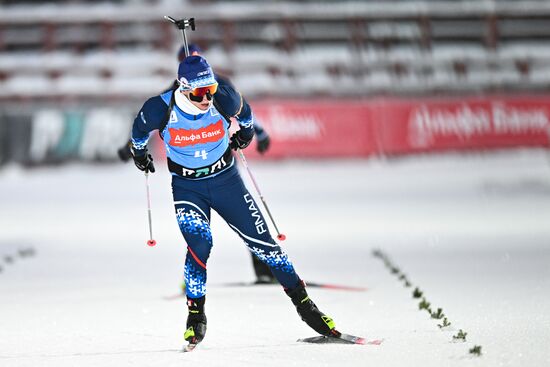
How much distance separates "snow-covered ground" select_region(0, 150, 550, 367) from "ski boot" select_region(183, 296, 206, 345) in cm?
14

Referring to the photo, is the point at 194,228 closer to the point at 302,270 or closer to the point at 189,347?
the point at 189,347

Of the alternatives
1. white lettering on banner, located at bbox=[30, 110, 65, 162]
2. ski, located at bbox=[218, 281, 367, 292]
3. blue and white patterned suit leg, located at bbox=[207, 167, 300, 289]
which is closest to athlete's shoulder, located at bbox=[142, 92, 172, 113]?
blue and white patterned suit leg, located at bbox=[207, 167, 300, 289]

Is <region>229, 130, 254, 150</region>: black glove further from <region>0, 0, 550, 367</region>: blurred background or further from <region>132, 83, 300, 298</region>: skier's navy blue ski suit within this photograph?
<region>0, 0, 550, 367</region>: blurred background

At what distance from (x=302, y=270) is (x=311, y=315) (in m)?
3.90

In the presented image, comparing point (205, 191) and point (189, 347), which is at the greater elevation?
point (205, 191)

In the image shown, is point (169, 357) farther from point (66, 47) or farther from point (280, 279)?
point (66, 47)

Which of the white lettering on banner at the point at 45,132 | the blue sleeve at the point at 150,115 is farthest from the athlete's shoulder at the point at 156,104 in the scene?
the white lettering on banner at the point at 45,132

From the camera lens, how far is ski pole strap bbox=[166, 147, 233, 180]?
7.12 metres

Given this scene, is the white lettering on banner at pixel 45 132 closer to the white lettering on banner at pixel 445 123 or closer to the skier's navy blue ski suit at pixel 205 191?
the white lettering on banner at pixel 445 123

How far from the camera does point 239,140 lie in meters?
7.50

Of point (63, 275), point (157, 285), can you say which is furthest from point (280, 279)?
point (63, 275)

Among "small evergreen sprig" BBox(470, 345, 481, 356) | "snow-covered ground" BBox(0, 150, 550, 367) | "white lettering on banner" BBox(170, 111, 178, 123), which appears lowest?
"snow-covered ground" BBox(0, 150, 550, 367)

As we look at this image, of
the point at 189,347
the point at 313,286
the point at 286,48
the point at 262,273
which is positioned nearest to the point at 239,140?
the point at 189,347

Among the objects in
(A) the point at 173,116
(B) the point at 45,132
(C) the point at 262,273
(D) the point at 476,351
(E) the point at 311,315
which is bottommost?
(B) the point at 45,132
